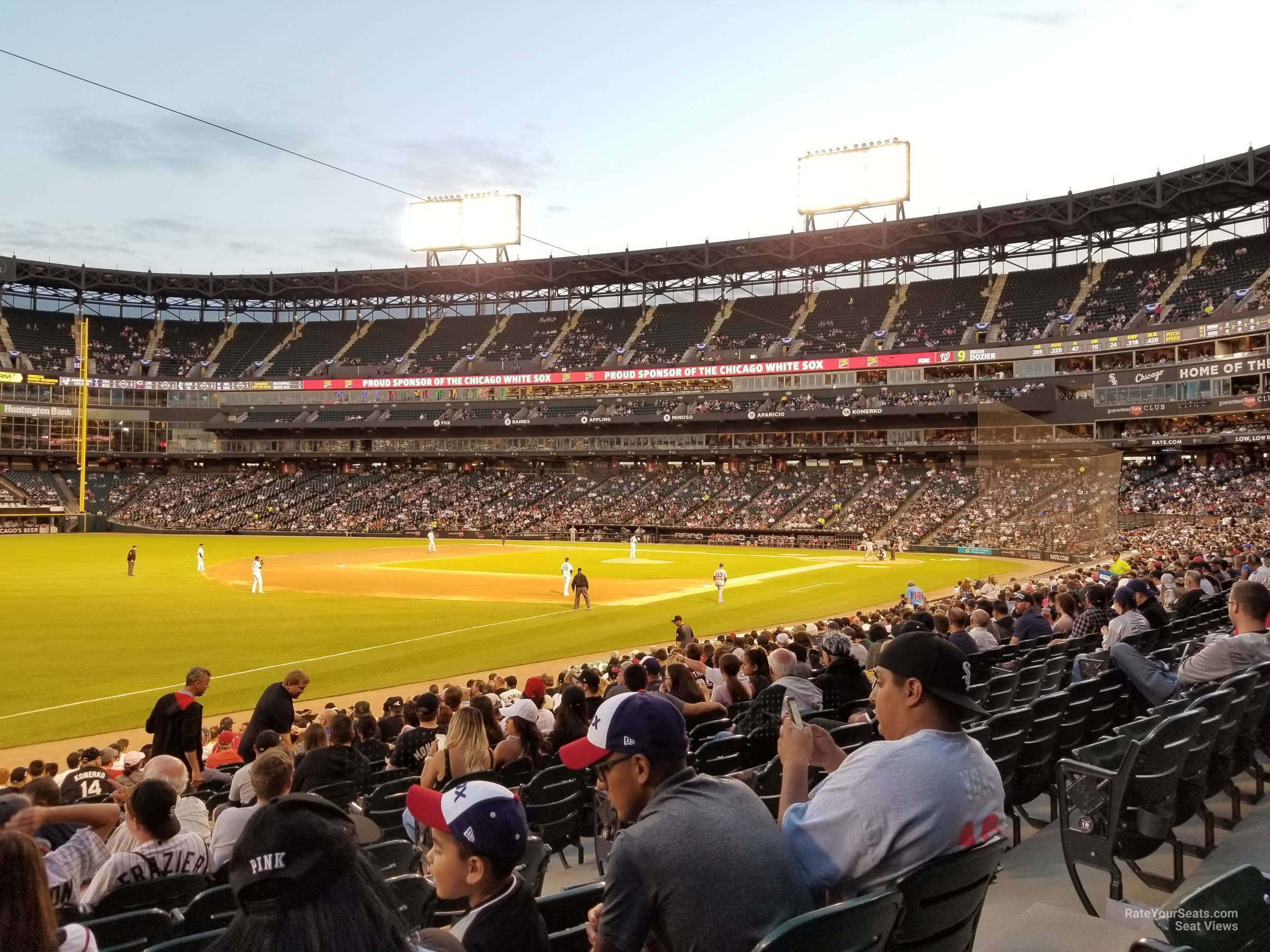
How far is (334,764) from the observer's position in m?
7.85

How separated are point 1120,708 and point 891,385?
2877 inches

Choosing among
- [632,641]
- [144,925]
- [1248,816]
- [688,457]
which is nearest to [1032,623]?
[1248,816]

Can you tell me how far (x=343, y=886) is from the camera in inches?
87.4

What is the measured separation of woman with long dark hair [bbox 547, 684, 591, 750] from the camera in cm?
934

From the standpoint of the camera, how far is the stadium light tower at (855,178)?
78375 mm

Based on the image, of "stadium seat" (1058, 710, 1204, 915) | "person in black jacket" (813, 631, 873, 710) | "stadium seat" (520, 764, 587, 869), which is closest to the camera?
"stadium seat" (1058, 710, 1204, 915)

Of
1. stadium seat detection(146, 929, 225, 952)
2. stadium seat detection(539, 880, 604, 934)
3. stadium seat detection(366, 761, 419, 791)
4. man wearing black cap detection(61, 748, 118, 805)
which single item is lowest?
man wearing black cap detection(61, 748, 118, 805)

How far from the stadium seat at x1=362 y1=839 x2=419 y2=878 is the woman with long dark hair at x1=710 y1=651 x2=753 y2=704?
6.20 meters

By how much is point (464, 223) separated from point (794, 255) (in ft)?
110

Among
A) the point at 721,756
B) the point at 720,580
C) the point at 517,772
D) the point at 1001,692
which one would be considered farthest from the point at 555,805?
the point at 720,580

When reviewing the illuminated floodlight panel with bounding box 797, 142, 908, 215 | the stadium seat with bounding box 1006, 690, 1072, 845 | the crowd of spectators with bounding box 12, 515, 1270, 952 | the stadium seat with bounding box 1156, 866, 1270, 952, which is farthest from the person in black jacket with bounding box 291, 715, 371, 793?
the illuminated floodlight panel with bounding box 797, 142, 908, 215

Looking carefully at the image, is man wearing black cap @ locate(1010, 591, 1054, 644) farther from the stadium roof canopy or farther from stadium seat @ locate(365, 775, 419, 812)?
the stadium roof canopy

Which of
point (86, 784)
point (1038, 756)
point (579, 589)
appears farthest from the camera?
point (579, 589)

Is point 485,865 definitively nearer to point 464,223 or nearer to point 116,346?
point 464,223
